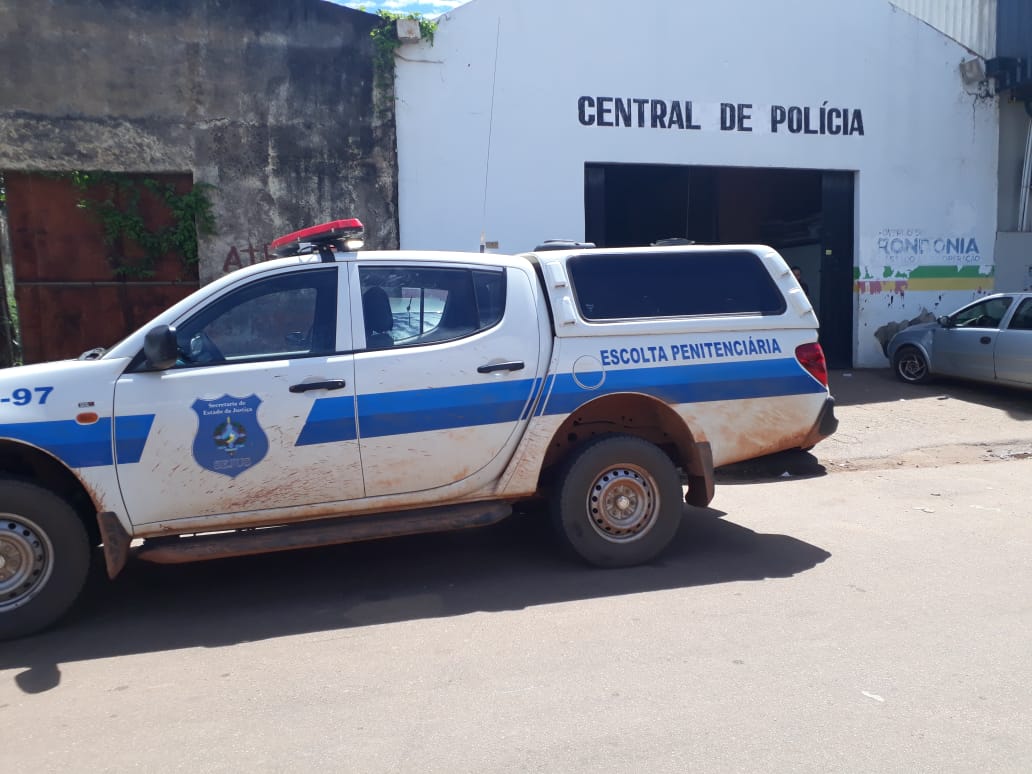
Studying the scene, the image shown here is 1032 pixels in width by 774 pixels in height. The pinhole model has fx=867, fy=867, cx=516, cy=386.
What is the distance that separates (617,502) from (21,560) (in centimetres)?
342

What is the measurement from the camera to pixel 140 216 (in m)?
10.7

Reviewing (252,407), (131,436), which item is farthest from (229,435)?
(131,436)

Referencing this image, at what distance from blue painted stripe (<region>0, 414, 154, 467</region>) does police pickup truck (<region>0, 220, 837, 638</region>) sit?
0.01m

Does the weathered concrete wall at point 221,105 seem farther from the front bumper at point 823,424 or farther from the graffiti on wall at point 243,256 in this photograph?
the front bumper at point 823,424

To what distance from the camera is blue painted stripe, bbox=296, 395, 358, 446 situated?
193 inches

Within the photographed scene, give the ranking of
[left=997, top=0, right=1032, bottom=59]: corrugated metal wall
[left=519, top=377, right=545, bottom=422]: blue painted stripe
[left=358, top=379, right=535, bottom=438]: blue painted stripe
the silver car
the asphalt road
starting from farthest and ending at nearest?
[left=997, top=0, right=1032, bottom=59]: corrugated metal wall, the silver car, [left=519, top=377, right=545, bottom=422]: blue painted stripe, [left=358, top=379, right=535, bottom=438]: blue painted stripe, the asphalt road

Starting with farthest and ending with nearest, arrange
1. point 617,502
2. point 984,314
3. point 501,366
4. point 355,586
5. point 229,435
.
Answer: point 984,314
point 617,502
point 355,586
point 501,366
point 229,435

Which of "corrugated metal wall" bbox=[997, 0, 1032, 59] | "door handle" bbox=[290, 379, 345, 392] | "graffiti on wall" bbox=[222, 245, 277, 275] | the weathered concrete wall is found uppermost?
"corrugated metal wall" bbox=[997, 0, 1032, 59]

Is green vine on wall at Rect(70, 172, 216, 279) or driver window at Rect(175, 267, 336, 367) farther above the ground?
green vine on wall at Rect(70, 172, 216, 279)

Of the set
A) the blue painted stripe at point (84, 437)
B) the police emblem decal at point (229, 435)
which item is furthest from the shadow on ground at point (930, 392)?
the blue painted stripe at point (84, 437)

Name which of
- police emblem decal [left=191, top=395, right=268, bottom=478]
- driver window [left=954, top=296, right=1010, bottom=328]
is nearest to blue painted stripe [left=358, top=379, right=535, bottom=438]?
police emblem decal [left=191, top=395, right=268, bottom=478]

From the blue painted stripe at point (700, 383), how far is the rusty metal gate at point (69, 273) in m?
7.37

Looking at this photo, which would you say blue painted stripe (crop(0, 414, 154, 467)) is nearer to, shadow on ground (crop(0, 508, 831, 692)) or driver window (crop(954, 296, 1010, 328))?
shadow on ground (crop(0, 508, 831, 692))

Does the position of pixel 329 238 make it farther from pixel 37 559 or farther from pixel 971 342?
pixel 971 342
